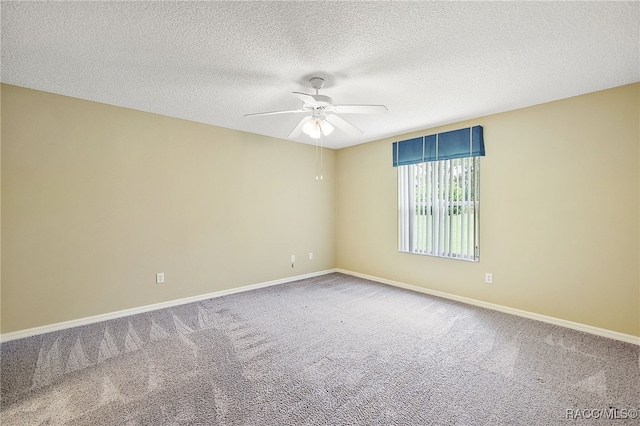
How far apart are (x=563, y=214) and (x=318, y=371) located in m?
2.97

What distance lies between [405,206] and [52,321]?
4.53 m

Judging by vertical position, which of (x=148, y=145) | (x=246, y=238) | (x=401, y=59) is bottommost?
(x=246, y=238)

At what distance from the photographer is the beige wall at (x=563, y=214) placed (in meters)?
2.63

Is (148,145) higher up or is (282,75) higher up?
(282,75)

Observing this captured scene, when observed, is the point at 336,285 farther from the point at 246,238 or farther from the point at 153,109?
the point at 153,109

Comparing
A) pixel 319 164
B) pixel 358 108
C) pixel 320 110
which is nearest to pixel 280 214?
pixel 319 164

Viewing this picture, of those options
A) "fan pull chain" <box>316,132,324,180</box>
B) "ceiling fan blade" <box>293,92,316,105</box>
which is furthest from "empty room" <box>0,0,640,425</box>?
"fan pull chain" <box>316,132,324,180</box>

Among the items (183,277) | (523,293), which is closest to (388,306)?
(523,293)

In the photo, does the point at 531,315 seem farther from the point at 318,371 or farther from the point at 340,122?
the point at 340,122

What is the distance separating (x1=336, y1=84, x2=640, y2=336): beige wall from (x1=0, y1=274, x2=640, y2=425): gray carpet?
0.36 m

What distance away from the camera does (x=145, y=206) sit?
340 centimetres

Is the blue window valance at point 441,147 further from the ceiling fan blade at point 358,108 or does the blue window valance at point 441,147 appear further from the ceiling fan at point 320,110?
the ceiling fan blade at point 358,108

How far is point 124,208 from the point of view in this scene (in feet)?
10.7

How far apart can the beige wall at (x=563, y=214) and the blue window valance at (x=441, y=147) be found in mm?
114
